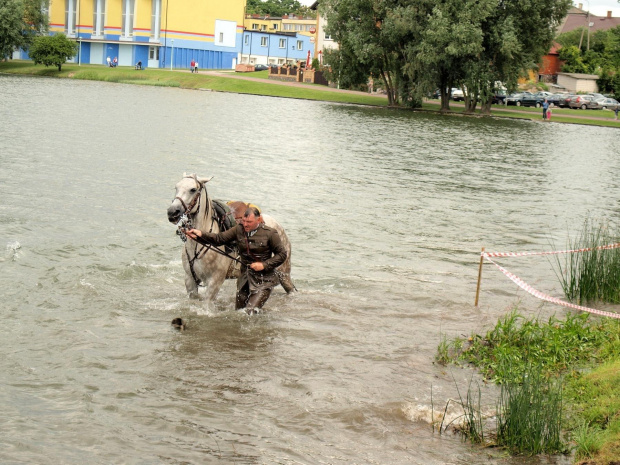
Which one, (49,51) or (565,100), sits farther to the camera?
(49,51)

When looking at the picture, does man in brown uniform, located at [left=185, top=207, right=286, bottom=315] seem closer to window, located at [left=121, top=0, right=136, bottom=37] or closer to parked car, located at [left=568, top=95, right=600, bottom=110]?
parked car, located at [left=568, top=95, right=600, bottom=110]

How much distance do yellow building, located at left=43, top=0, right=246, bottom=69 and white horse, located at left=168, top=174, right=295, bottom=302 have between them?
110070 mm

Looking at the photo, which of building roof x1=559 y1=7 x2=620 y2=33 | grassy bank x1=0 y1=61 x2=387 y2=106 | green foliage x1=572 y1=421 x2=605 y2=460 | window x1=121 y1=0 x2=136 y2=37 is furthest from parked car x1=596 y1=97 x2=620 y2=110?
green foliage x1=572 y1=421 x2=605 y2=460

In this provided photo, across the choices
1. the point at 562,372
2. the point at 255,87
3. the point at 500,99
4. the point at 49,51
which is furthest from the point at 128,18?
the point at 562,372

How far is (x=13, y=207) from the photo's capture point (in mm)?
19984

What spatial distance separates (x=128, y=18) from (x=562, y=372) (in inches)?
4719

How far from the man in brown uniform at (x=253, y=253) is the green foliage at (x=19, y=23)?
94.0 m

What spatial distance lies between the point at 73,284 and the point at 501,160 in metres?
29.9

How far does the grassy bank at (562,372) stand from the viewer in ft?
26.2

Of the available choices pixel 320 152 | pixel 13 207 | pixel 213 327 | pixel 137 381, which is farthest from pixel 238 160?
pixel 137 381

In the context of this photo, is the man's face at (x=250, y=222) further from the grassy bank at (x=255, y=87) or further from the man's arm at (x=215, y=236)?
the grassy bank at (x=255, y=87)

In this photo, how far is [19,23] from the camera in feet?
321

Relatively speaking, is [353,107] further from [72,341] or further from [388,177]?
[72,341]

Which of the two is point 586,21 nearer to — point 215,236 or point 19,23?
point 19,23
